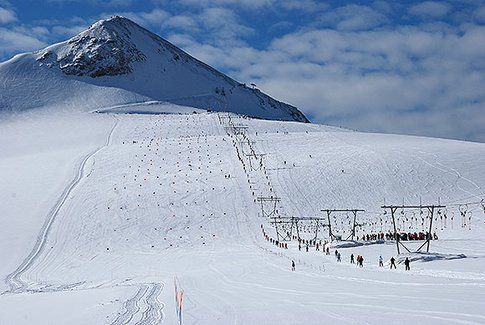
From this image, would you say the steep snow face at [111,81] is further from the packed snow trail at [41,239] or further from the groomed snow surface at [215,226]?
the packed snow trail at [41,239]

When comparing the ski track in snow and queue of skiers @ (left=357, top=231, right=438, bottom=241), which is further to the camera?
queue of skiers @ (left=357, top=231, right=438, bottom=241)

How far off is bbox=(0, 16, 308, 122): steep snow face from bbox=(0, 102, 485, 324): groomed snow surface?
158ft

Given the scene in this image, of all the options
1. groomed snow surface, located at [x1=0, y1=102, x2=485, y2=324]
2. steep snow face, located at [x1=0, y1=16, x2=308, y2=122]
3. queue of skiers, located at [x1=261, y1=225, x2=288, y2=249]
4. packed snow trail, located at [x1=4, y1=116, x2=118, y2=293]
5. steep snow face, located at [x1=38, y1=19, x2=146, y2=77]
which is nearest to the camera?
groomed snow surface, located at [x1=0, y1=102, x2=485, y2=324]

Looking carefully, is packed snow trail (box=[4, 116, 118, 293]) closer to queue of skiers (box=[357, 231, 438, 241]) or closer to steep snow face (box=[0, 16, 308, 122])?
queue of skiers (box=[357, 231, 438, 241])

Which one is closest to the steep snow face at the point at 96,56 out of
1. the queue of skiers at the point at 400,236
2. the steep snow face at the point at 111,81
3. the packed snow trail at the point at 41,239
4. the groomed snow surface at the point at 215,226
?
the steep snow face at the point at 111,81

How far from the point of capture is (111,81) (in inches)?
6703

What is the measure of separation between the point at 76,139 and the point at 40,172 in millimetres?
28830

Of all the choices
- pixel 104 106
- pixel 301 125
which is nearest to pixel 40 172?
pixel 301 125

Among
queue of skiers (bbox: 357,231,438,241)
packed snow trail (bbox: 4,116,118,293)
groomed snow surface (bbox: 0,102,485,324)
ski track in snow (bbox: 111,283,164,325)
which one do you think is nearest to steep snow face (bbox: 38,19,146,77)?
groomed snow surface (bbox: 0,102,485,324)

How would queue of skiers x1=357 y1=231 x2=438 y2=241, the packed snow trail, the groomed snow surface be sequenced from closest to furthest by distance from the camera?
the groomed snow surface → the packed snow trail → queue of skiers x1=357 y1=231 x2=438 y2=241

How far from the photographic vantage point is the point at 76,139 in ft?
313

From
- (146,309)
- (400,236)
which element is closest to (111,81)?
(400,236)

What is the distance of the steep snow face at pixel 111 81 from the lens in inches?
5935

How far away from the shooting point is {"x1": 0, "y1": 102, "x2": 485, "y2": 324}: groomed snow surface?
18281 mm
